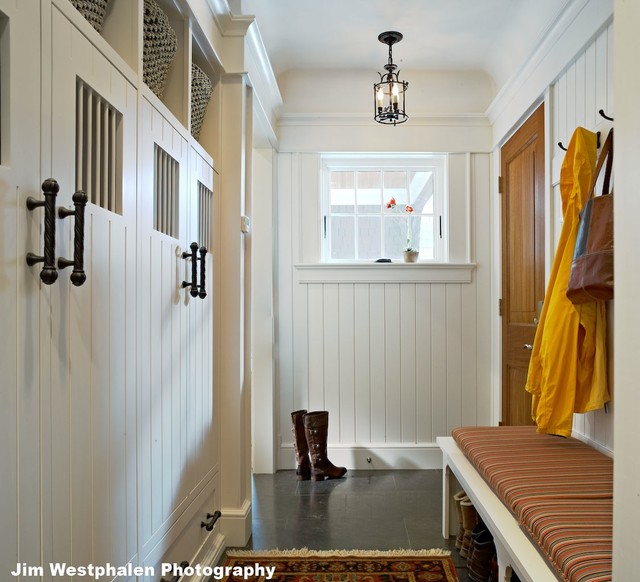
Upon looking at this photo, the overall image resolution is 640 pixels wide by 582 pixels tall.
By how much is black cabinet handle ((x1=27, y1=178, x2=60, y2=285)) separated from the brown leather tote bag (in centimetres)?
156

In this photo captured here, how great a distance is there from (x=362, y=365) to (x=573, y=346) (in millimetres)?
1793

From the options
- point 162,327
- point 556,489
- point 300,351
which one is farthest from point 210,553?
point 300,351

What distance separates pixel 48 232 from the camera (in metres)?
0.93

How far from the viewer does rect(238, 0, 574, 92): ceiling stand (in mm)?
2814

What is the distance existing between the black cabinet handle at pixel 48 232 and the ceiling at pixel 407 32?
5.97 ft

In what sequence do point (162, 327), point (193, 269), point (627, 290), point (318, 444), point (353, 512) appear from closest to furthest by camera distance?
point (627, 290) → point (162, 327) → point (193, 269) → point (353, 512) → point (318, 444)

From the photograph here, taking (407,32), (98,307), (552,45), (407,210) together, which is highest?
(407,32)

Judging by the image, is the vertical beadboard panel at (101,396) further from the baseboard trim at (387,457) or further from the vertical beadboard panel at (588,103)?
the baseboard trim at (387,457)

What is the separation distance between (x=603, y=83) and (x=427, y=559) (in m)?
1.99

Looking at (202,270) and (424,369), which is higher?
(202,270)

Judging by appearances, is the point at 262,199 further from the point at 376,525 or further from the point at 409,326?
the point at 376,525

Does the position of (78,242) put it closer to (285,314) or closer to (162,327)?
(162,327)

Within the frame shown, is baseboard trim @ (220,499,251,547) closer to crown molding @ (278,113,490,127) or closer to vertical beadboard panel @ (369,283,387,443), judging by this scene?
vertical beadboard panel @ (369,283,387,443)

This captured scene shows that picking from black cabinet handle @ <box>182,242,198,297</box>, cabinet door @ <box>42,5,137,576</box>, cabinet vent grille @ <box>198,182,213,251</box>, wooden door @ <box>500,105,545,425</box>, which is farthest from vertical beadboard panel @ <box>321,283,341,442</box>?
cabinet door @ <box>42,5,137,576</box>
